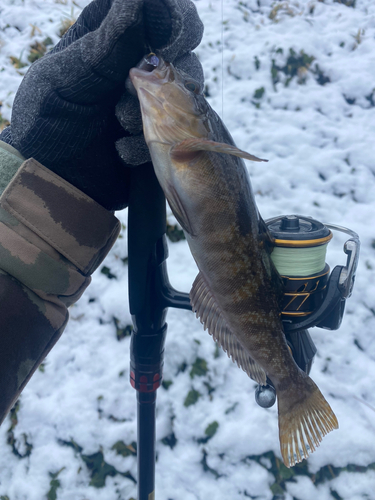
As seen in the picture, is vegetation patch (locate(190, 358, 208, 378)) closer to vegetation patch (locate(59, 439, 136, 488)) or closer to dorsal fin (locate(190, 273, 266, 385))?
vegetation patch (locate(59, 439, 136, 488))

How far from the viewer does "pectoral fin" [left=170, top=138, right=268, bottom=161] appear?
1051 mm

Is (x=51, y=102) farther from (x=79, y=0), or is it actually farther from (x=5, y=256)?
(x=79, y=0)

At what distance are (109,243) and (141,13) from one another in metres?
0.84

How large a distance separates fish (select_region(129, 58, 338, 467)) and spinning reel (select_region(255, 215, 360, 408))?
4cm

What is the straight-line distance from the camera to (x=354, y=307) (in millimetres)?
2814

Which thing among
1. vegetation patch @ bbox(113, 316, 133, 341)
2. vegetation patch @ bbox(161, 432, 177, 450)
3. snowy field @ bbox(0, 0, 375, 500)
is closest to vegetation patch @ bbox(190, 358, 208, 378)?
snowy field @ bbox(0, 0, 375, 500)

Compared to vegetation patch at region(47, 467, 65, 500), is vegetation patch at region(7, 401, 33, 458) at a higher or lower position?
higher

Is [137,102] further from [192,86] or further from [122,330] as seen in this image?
[122,330]

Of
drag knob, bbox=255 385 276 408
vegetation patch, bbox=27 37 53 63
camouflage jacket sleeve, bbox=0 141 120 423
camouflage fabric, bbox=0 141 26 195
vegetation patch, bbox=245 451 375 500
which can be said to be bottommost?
vegetation patch, bbox=245 451 375 500

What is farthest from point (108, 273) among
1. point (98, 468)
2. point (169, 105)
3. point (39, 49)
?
point (39, 49)

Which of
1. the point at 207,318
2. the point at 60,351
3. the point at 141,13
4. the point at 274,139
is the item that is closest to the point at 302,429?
the point at 207,318

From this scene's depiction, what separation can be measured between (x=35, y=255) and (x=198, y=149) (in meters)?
0.70

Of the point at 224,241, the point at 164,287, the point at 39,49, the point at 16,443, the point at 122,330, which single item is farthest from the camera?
the point at 39,49

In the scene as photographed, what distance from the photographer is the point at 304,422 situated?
139 cm
